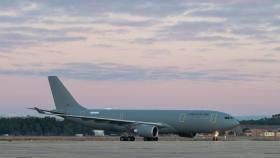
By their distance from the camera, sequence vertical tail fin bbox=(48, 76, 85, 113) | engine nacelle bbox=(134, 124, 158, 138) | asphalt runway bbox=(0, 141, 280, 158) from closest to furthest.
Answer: asphalt runway bbox=(0, 141, 280, 158) → engine nacelle bbox=(134, 124, 158, 138) → vertical tail fin bbox=(48, 76, 85, 113)

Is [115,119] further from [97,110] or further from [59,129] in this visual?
[59,129]

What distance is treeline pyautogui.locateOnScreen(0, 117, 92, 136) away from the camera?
463ft

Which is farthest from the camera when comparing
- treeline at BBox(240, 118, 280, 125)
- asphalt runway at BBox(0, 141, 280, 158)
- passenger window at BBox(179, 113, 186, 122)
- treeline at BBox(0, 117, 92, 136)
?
treeline at BBox(240, 118, 280, 125)

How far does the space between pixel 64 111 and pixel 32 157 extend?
2149 inches

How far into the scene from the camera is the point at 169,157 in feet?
106

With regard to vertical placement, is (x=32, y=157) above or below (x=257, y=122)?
below

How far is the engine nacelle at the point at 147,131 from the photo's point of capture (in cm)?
7619

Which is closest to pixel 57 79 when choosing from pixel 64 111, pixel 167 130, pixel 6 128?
pixel 64 111

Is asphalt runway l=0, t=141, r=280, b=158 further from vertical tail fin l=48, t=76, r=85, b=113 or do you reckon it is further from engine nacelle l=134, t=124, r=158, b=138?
→ vertical tail fin l=48, t=76, r=85, b=113

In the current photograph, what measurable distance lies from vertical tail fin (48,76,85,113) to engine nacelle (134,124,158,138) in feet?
36.1

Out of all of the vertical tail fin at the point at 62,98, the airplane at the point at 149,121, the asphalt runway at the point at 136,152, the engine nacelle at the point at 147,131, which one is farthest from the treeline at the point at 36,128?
the asphalt runway at the point at 136,152

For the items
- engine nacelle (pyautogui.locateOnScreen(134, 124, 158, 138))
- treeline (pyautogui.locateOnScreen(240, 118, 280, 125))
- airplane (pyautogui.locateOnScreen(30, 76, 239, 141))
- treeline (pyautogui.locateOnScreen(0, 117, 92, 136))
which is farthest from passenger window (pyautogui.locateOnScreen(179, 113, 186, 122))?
treeline (pyautogui.locateOnScreen(240, 118, 280, 125))

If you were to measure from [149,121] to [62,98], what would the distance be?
44.5 ft

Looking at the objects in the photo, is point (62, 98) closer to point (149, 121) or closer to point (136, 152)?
point (149, 121)
